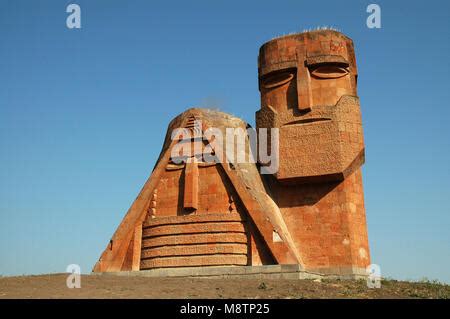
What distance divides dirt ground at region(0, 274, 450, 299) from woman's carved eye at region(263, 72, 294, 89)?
25.6 feet

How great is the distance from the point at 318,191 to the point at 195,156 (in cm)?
434

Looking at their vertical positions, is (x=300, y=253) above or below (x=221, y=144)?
below

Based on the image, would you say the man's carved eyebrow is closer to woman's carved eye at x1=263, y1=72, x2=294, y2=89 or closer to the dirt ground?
woman's carved eye at x1=263, y1=72, x2=294, y2=89

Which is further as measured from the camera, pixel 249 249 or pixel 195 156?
pixel 195 156

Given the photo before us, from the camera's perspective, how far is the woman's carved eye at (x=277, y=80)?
1862 cm

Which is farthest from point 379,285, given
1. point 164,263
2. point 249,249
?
point 164,263

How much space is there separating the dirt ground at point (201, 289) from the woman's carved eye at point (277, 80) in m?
7.82

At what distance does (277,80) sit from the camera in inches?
744

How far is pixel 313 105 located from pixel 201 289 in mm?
8675

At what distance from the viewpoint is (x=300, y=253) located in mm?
17359

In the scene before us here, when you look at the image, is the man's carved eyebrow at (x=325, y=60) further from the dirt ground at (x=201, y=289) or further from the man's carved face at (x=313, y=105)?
the dirt ground at (x=201, y=289)

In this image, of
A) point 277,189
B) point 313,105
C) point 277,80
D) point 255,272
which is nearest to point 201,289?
point 255,272

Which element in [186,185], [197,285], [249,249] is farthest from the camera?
[186,185]
